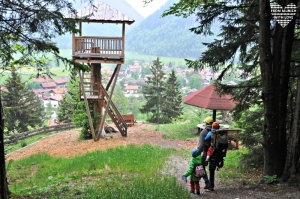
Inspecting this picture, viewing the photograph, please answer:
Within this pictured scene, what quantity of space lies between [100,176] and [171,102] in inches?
1310

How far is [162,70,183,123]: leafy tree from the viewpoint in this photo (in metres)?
42.3

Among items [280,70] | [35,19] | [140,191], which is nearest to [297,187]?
[280,70]

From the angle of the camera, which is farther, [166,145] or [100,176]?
[166,145]

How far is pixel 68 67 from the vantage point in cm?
725

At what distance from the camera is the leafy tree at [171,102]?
42.3 m

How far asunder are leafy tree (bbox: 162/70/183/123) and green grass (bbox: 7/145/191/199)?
28011 mm

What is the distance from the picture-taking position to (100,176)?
30.2ft

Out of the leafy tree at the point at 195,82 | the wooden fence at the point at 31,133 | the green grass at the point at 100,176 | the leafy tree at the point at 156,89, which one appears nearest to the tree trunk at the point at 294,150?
the green grass at the point at 100,176

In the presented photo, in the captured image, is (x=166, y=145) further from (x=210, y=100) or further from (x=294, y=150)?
(x=294, y=150)

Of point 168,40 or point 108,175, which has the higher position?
point 168,40

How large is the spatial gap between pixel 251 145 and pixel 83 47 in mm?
10459

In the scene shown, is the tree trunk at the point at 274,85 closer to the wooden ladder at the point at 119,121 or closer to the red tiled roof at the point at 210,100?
the red tiled roof at the point at 210,100

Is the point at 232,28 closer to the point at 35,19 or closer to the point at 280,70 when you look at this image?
the point at 280,70

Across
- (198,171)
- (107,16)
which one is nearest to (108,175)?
(198,171)
